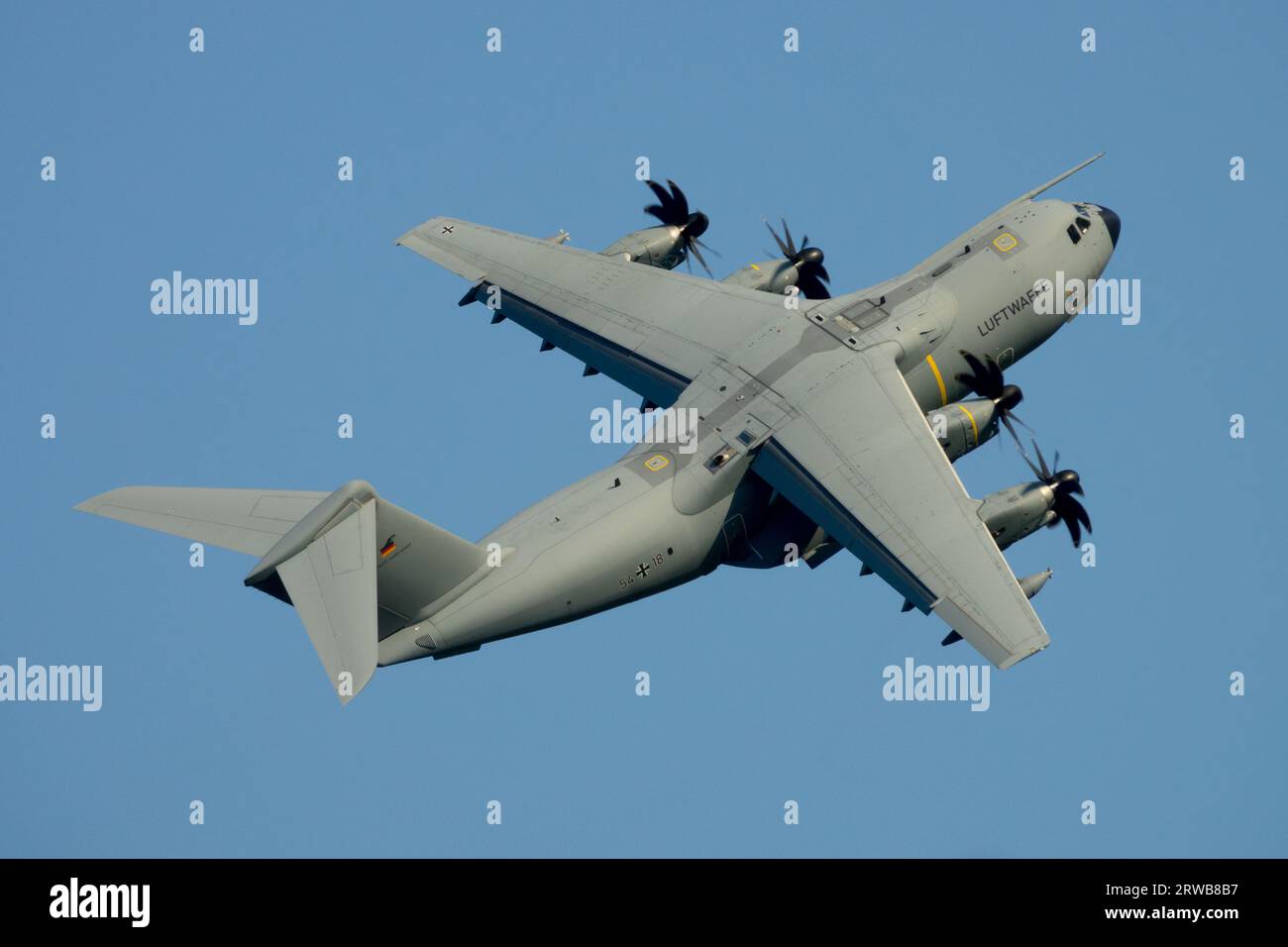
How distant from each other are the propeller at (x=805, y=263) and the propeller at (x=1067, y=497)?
11217 millimetres

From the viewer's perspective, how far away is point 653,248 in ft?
228

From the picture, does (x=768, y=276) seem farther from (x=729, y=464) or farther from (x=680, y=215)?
(x=729, y=464)

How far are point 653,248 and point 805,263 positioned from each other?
15.0 feet

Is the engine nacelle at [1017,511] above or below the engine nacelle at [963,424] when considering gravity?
below

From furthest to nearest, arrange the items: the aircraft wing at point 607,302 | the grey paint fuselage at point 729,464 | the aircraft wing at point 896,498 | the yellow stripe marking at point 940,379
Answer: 1. the aircraft wing at point 607,302
2. the yellow stripe marking at point 940,379
3. the grey paint fuselage at point 729,464
4. the aircraft wing at point 896,498

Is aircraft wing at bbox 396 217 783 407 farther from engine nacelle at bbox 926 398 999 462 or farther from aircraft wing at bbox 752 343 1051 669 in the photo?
engine nacelle at bbox 926 398 999 462

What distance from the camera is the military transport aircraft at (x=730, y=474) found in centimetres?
5300

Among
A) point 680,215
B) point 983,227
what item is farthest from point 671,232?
point 983,227

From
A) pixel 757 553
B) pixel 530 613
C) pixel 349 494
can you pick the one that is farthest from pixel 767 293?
pixel 349 494

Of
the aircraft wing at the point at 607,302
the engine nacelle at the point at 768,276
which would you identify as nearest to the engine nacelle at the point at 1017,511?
the aircraft wing at the point at 607,302

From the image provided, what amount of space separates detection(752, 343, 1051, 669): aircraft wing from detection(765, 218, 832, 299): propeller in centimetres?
717

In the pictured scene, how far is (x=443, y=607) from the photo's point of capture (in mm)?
→ 55719

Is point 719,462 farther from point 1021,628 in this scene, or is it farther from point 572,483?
point 1021,628

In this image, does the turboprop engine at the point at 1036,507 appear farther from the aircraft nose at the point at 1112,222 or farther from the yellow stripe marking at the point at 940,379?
the aircraft nose at the point at 1112,222
